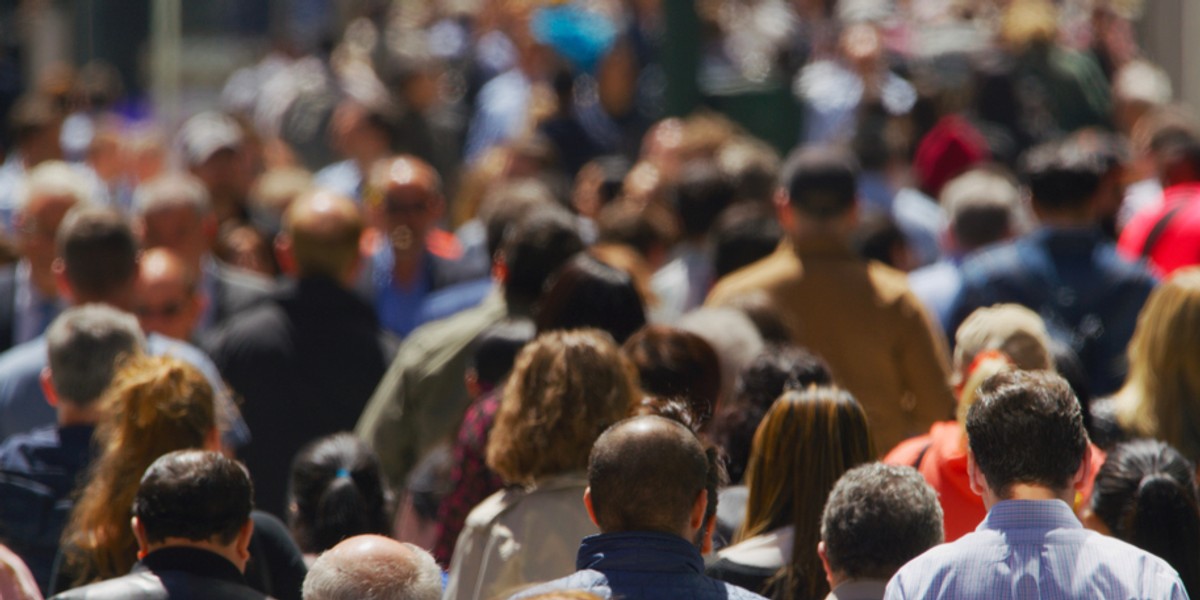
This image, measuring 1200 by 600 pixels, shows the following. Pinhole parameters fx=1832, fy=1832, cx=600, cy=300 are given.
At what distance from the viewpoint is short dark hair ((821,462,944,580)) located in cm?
396

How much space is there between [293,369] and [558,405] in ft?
7.66

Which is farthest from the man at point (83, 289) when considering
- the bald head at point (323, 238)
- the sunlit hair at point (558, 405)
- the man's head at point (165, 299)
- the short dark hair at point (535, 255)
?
the sunlit hair at point (558, 405)

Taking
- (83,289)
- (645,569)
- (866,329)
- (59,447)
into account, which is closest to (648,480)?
(645,569)

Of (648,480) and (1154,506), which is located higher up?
(648,480)

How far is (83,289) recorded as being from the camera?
6.61 m

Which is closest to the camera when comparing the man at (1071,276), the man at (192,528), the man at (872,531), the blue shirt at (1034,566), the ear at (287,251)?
the blue shirt at (1034,566)

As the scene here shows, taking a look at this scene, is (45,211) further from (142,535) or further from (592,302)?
(142,535)

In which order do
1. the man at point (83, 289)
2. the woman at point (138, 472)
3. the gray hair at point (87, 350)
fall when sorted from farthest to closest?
the man at point (83, 289), the gray hair at point (87, 350), the woman at point (138, 472)

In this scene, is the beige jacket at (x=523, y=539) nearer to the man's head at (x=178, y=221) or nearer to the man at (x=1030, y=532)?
the man at (x=1030, y=532)

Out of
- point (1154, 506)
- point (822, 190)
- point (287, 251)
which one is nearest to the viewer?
point (1154, 506)

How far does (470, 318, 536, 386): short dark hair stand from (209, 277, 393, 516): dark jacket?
1116mm

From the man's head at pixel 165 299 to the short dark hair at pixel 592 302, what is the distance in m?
1.81

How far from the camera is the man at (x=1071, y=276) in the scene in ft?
22.7

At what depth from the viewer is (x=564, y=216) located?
6551 mm
